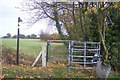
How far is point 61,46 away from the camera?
4633mm

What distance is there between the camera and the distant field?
428cm

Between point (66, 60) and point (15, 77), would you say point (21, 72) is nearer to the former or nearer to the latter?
point (15, 77)

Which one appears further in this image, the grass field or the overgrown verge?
the overgrown verge

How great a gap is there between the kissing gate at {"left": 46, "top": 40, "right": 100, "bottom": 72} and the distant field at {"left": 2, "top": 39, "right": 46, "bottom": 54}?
0.23 metres

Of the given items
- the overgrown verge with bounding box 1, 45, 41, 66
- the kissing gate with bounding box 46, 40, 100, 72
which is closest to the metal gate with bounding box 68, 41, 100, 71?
the kissing gate with bounding box 46, 40, 100, 72

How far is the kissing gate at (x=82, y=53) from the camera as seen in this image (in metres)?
4.62

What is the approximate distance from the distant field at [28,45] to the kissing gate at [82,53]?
0.23m

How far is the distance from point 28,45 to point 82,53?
3.78 ft

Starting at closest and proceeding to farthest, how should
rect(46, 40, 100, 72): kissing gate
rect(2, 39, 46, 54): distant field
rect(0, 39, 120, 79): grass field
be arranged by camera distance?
1. rect(0, 39, 120, 79): grass field
2. rect(2, 39, 46, 54): distant field
3. rect(46, 40, 100, 72): kissing gate

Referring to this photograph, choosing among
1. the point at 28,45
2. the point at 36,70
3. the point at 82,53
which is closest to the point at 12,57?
the point at 28,45

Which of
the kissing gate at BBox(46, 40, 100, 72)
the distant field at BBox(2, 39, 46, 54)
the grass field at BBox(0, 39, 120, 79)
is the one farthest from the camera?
the kissing gate at BBox(46, 40, 100, 72)

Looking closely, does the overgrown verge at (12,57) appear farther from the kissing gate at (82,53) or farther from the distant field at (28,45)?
the kissing gate at (82,53)

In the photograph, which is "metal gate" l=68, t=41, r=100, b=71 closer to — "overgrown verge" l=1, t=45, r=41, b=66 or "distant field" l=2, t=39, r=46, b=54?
"distant field" l=2, t=39, r=46, b=54

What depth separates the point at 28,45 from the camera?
429 cm
